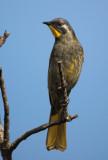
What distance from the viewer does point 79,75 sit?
4.81m

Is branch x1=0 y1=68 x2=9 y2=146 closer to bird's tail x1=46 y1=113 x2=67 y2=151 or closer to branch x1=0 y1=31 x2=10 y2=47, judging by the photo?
branch x1=0 y1=31 x2=10 y2=47

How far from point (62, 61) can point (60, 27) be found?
52 centimetres

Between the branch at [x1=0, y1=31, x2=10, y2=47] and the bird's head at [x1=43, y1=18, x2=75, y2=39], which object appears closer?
the branch at [x1=0, y1=31, x2=10, y2=47]

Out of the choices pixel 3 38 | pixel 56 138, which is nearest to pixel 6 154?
pixel 3 38

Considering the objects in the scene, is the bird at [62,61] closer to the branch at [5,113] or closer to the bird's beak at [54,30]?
the bird's beak at [54,30]

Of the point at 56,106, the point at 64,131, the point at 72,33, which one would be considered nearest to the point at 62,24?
the point at 72,33

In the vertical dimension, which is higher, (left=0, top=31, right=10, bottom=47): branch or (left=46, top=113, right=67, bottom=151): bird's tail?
(left=0, top=31, right=10, bottom=47): branch

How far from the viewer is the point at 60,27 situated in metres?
4.91

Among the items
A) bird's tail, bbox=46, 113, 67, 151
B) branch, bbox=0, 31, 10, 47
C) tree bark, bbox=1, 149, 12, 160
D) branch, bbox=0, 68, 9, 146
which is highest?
branch, bbox=0, 31, 10, 47

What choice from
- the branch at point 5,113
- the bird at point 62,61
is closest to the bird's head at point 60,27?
the bird at point 62,61

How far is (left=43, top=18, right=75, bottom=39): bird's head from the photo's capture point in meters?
4.88

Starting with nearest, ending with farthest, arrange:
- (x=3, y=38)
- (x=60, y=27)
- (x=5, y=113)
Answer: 1. (x=5, y=113)
2. (x=3, y=38)
3. (x=60, y=27)

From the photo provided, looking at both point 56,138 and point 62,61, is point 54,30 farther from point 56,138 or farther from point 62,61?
point 56,138

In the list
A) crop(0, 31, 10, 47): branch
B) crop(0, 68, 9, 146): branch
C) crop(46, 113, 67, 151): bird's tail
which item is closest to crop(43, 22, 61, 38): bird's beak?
crop(46, 113, 67, 151): bird's tail
